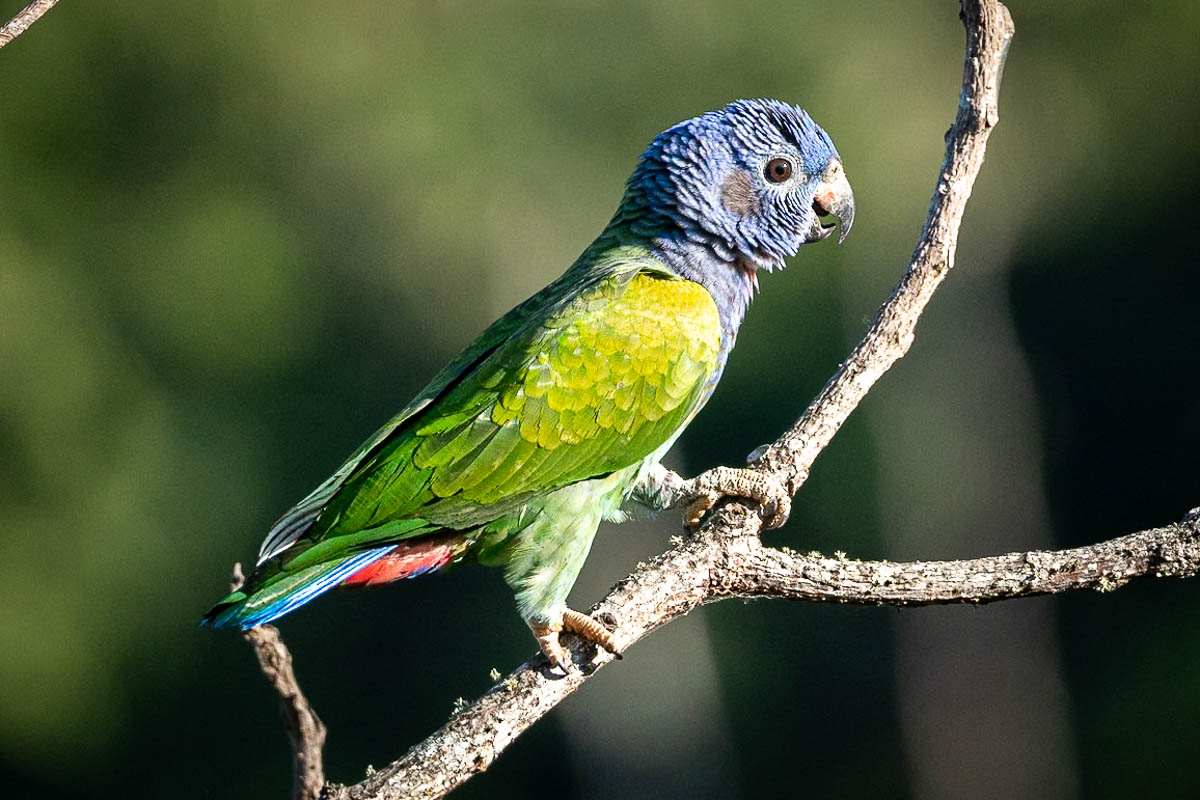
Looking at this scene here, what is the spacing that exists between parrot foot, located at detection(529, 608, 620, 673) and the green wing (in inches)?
18.8

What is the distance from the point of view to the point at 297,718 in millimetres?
3857

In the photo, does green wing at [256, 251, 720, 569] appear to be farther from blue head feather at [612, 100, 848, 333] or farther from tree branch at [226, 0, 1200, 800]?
tree branch at [226, 0, 1200, 800]

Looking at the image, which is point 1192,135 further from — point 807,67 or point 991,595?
point 991,595

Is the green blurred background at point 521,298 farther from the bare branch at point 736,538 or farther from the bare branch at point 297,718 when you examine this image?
the bare branch at point 297,718

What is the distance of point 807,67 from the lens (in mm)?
20188

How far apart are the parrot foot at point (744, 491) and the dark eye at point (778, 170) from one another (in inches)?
49.2

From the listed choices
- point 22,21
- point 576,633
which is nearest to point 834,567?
point 576,633

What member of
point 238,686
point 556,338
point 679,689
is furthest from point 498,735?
point 238,686

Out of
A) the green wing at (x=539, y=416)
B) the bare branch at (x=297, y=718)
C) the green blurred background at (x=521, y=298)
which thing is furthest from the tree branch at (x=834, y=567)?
the green blurred background at (x=521, y=298)

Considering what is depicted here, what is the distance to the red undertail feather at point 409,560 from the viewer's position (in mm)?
4391

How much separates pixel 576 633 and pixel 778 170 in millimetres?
2013

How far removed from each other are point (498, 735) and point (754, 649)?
523 inches

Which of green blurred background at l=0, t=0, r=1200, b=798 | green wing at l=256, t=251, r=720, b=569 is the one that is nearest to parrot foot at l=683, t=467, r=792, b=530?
green wing at l=256, t=251, r=720, b=569

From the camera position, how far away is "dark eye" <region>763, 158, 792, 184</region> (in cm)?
514
